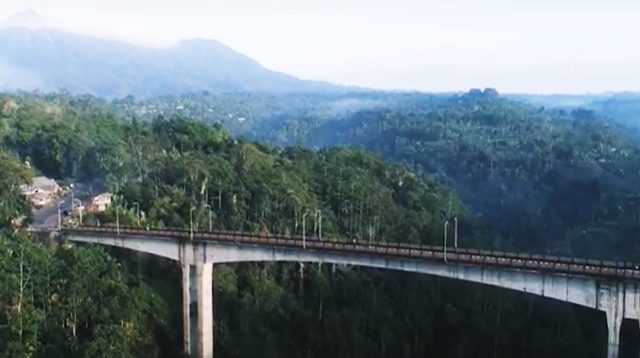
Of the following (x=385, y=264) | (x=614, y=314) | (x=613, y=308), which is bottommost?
(x=614, y=314)

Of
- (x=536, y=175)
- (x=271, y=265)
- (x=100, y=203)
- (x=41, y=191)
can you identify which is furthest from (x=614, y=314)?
(x=536, y=175)

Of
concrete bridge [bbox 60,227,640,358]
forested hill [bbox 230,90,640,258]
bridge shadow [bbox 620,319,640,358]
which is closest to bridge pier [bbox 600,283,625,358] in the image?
concrete bridge [bbox 60,227,640,358]

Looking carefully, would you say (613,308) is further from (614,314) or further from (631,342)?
(631,342)

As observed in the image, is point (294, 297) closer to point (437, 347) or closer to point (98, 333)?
point (437, 347)

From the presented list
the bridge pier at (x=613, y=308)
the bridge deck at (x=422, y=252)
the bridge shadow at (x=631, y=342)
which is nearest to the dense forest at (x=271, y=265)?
the bridge shadow at (x=631, y=342)

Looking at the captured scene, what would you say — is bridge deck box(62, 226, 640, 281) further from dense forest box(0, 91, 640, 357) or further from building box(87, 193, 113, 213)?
building box(87, 193, 113, 213)

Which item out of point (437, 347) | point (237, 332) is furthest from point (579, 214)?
point (237, 332)
